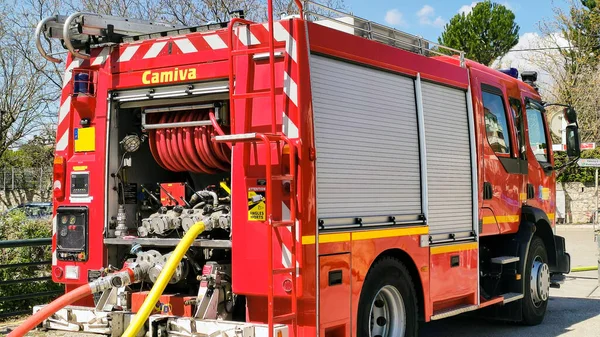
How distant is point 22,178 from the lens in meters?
32.7

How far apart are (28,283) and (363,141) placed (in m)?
5.68

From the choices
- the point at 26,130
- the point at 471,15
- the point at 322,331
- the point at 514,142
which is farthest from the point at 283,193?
the point at 471,15

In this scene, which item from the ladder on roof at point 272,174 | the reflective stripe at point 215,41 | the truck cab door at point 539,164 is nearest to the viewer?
the ladder on roof at point 272,174

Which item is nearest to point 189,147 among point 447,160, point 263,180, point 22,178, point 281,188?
point 263,180

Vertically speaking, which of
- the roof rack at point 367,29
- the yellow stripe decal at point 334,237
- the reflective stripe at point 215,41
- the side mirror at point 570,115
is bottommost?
the yellow stripe decal at point 334,237

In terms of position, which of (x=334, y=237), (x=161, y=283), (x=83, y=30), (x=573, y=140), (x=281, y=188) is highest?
(x=83, y=30)

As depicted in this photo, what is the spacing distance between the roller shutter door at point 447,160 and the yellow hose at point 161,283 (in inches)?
96.6

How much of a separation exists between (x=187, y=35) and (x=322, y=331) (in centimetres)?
267

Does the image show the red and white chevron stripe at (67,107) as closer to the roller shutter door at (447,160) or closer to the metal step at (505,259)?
the roller shutter door at (447,160)

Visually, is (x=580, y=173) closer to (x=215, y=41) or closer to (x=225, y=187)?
(x=225, y=187)

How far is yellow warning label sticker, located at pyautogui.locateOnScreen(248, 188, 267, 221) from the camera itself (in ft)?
17.1

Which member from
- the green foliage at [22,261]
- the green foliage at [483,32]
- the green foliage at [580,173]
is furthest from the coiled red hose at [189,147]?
the green foliage at [483,32]

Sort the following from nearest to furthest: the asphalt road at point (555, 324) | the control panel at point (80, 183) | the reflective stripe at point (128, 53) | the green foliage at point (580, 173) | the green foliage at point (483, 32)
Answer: the reflective stripe at point (128, 53) → the control panel at point (80, 183) → the asphalt road at point (555, 324) → the green foliage at point (580, 173) → the green foliage at point (483, 32)

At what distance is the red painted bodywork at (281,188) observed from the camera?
17.1 ft
